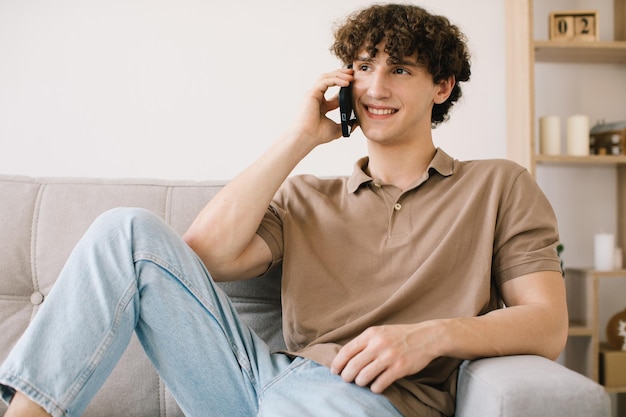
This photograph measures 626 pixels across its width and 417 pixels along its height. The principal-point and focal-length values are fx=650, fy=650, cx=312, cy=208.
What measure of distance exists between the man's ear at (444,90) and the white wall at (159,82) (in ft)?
2.80

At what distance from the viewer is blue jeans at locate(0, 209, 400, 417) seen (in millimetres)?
966

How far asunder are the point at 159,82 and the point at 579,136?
1.58 m

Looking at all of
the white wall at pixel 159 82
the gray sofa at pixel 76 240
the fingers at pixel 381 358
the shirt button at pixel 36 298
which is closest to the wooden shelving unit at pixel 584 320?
the white wall at pixel 159 82

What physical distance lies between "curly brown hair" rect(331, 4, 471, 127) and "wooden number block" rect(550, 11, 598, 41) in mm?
1014

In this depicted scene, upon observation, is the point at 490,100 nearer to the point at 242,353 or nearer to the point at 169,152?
the point at 169,152

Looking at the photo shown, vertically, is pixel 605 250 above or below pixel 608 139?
below

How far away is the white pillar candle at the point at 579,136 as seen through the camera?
241 cm

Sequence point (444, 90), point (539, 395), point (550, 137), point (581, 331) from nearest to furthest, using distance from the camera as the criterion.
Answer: point (539, 395)
point (444, 90)
point (581, 331)
point (550, 137)

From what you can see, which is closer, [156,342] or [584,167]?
[156,342]

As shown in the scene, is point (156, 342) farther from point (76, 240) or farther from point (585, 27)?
point (585, 27)

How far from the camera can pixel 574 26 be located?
2432 millimetres

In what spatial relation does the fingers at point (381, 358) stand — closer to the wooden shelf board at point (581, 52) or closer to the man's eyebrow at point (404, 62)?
the man's eyebrow at point (404, 62)

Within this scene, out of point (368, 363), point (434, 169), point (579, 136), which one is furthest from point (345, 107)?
point (579, 136)

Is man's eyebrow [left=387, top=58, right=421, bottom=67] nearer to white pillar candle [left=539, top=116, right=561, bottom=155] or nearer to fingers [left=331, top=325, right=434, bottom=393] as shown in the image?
fingers [left=331, top=325, right=434, bottom=393]
